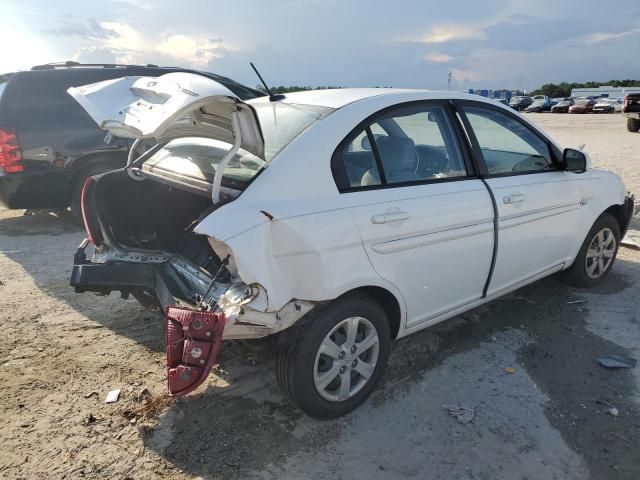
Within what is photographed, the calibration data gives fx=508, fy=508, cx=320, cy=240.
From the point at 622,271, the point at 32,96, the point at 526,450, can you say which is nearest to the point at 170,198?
the point at 526,450

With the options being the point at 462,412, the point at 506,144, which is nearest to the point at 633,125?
the point at 506,144

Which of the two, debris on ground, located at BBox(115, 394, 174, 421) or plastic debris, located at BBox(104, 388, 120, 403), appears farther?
plastic debris, located at BBox(104, 388, 120, 403)

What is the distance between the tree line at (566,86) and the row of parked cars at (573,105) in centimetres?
2512

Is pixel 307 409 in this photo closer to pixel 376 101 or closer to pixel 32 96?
pixel 376 101

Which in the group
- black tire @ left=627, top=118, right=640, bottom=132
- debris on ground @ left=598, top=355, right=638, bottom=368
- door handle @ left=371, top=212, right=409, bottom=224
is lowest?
debris on ground @ left=598, top=355, right=638, bottom=368

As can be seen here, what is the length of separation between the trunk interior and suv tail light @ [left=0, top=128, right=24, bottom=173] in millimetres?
3183

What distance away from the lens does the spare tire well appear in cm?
285

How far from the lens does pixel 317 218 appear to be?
2.51 m

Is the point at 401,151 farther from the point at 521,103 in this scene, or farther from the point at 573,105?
the point at 521,103

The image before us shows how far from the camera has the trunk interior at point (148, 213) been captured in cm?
333

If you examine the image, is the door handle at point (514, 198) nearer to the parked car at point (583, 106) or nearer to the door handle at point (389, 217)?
the door handle at point (389, 217)

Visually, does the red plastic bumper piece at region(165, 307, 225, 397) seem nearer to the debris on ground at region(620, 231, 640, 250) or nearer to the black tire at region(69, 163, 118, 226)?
the black tire at region(69, 163, 118, 226)

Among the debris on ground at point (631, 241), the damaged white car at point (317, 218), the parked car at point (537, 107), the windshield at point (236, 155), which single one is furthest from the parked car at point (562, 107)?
the windshield at point (236, 155)

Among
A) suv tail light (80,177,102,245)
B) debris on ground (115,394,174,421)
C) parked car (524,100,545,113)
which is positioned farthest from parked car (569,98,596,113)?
debris on ground (115,394,174,421)
